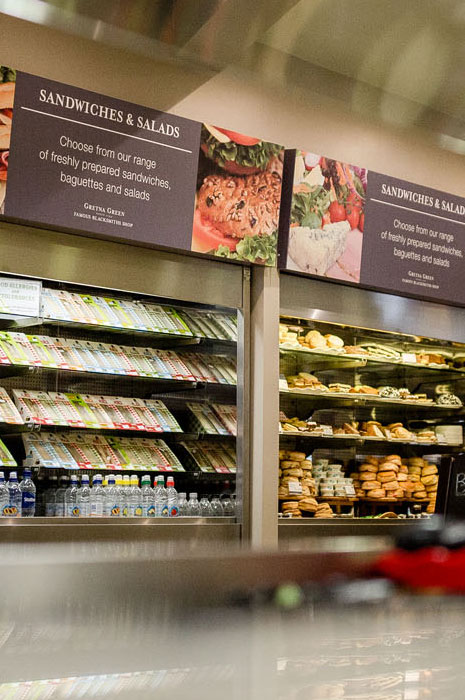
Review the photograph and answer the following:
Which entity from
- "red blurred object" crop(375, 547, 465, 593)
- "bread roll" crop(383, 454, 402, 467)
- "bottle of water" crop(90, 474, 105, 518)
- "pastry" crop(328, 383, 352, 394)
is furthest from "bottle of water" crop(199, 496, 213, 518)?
"red blurred object" crop(375, 547, 465, 593)

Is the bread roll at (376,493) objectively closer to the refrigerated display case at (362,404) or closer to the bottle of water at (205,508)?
the refrigerated display case at (362,404)

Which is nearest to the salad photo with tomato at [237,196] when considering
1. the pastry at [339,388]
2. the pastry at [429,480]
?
the pastry at [339,388]

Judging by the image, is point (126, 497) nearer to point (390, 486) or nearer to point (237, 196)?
point (237, 196)

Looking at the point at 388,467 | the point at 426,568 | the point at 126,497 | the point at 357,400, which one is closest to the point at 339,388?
the point at 357,400

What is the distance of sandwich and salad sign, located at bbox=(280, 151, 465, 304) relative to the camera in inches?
188

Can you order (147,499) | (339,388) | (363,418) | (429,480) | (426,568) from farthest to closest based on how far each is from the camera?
(429,480) < (363,418) < (339,388) < (147,499) < (426,568)

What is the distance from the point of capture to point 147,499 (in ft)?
14.3

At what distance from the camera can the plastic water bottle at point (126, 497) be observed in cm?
424

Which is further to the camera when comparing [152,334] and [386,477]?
[386,477]

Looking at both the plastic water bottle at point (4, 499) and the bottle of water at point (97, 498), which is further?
the bottle of water at point (97, 498)

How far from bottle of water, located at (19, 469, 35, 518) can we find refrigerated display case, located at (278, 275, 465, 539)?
146 centimetres

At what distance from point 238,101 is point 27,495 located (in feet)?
8.31

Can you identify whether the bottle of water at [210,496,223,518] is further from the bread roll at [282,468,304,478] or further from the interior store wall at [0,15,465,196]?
the interior store wall at [0,15,465,196]

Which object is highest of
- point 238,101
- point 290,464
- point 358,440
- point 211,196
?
point 238,101
